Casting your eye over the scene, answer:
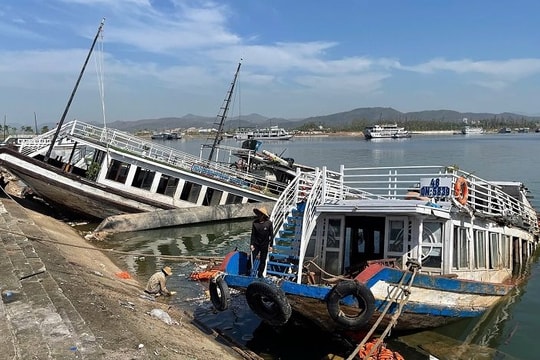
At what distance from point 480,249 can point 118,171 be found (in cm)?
1712

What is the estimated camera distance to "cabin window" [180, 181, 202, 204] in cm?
2558

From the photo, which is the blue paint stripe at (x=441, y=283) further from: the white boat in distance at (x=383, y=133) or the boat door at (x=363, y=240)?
the white boat in distance at (x=383, y=133)

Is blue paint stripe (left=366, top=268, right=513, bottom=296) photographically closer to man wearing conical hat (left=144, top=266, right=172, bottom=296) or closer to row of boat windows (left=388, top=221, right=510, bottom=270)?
row of boat windows (left=388, top=221, right=510, bottom=270)

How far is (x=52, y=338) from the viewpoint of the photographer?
7082mm

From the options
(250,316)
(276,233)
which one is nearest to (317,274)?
(276,233)

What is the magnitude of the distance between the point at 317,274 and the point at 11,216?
12.7 m

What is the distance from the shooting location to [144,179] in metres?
24.4

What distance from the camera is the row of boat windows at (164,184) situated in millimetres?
23725

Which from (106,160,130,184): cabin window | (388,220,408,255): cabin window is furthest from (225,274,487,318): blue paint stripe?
(106,160,130,184): cabin window

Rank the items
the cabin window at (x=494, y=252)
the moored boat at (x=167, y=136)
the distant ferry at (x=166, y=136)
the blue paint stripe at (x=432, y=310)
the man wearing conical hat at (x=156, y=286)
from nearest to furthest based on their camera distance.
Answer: the blue paint stripe at (x=432, y=310), the man wearing conical hat at (x=156, y=286), the cabin window at (x=494, y=252), the distant ferry at (x=166, y=136), the moored boat at (x=167, y=136)

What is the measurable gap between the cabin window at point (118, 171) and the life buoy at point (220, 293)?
14.7 m

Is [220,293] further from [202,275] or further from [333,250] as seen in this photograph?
[202,275]

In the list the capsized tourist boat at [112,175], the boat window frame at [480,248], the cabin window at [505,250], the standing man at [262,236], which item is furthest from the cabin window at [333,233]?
the capsized tourist boat at [112,175]

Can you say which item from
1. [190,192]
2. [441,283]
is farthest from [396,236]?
[190,192]
